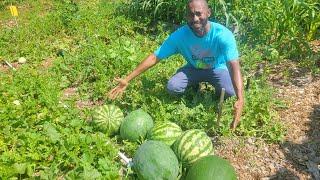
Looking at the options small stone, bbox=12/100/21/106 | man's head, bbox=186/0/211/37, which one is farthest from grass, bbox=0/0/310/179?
man's head, bbox=186/0/211/37

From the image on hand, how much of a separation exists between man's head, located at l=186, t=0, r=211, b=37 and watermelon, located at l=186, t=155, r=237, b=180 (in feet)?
4.84

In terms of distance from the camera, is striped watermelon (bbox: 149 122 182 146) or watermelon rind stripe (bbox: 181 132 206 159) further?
striped watermelon (bbox: 149 122 182 146)

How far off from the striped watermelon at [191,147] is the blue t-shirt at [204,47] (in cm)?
100

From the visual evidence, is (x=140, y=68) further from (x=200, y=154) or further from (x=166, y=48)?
(x=200, y=154)

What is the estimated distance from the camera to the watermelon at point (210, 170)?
348 cm

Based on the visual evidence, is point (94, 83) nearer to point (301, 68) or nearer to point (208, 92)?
point (208, 92)

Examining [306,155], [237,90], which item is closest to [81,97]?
[237,90]

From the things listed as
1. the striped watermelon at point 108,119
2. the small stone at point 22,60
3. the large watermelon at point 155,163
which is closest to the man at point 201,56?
the striped watermelon at point 108,119

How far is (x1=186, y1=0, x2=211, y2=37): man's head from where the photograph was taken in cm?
428

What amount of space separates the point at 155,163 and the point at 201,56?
5.66 feet

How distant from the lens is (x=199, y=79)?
5.18 meters

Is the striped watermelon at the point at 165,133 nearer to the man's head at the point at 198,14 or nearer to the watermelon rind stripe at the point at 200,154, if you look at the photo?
the watermelon rind stripe at the point at 200,154

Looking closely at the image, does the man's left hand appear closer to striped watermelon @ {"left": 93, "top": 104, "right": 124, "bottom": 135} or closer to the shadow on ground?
the shadow on ground

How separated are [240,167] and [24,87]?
9.92 feet
